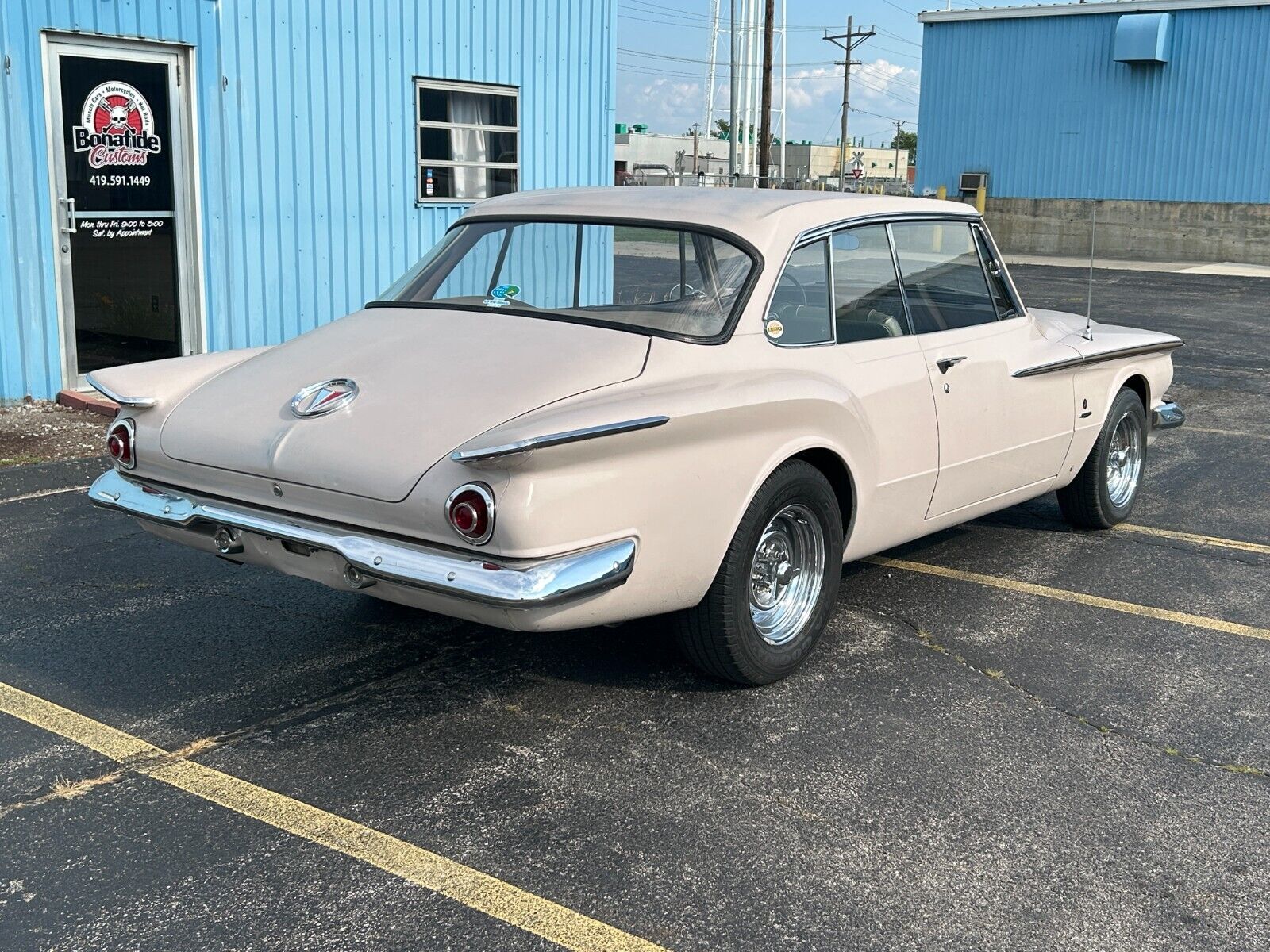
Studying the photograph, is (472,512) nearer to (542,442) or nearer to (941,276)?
(542,442)

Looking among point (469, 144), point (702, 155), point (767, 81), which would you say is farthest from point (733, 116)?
point (702, 155)

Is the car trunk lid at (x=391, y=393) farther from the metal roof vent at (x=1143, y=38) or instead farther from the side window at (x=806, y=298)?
the metal roof vent at (x=1143, y=38)

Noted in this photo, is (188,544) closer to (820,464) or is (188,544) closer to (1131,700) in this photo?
(820,464)

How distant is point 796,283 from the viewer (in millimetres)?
4746

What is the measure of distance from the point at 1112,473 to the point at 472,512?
169 inches

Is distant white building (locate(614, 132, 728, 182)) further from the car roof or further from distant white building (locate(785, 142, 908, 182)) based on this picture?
the car roof

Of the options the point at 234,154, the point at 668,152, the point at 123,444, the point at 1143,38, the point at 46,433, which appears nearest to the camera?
the point at 123,444

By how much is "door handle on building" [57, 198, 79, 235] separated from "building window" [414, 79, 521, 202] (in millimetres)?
3444

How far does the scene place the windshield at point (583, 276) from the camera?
4.55m

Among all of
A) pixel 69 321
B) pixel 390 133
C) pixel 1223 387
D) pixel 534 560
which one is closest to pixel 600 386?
pixel 534 560

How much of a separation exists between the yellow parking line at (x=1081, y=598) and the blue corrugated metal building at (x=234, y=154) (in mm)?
6432

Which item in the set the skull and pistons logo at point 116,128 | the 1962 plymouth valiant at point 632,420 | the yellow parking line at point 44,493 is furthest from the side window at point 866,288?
the skull and pistons logo at point 116,128

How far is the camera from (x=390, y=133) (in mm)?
11695

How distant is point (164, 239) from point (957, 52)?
29.2m
